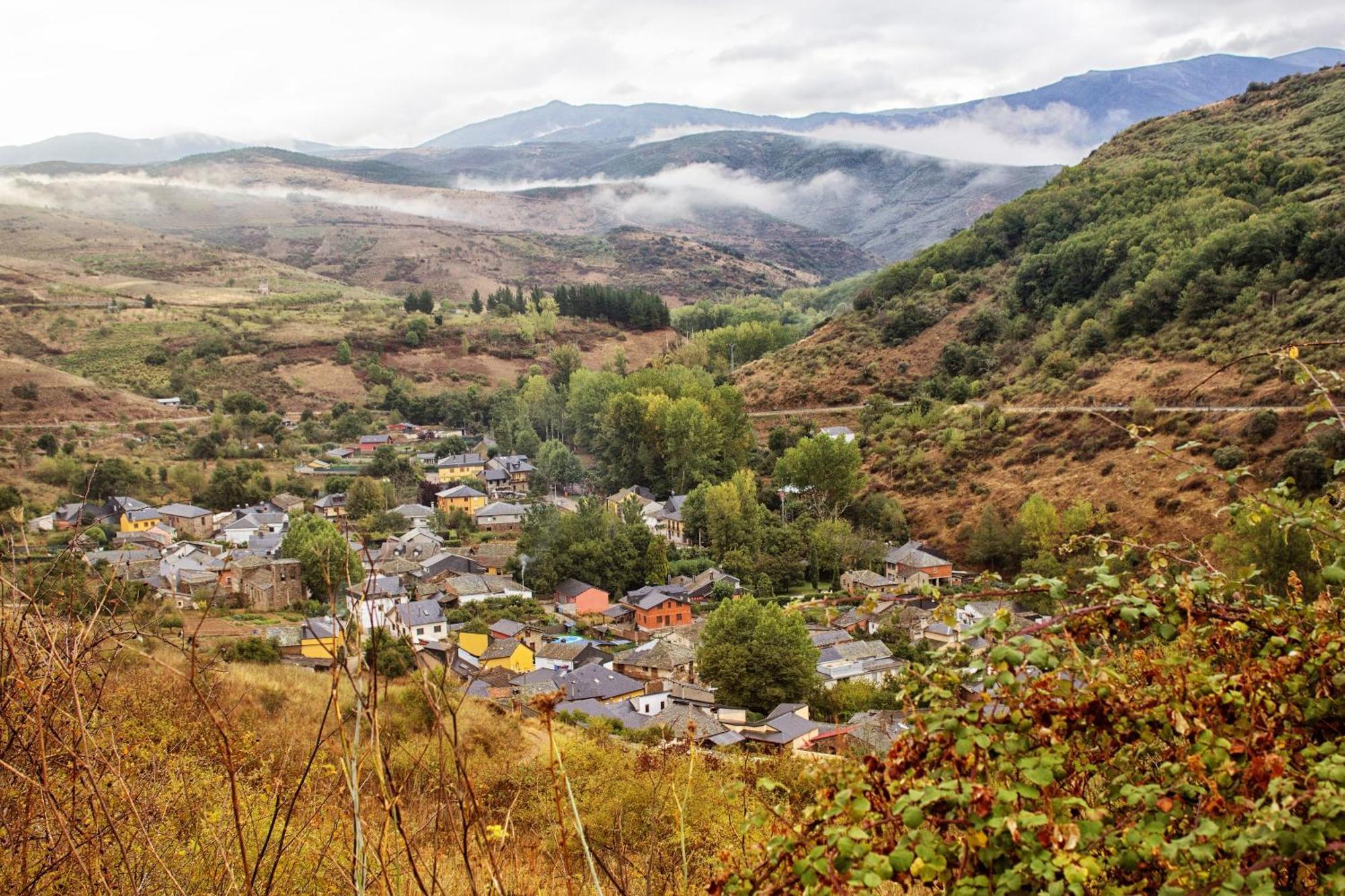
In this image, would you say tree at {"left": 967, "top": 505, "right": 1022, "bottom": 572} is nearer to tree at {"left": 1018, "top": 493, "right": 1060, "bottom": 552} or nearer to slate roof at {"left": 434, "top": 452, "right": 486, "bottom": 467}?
tree at {"left": 1018, "top": 493, "right": 1060, "bottom": 552}

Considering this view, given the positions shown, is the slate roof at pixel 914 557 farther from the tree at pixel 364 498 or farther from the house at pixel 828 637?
the tree at pixel 364 498

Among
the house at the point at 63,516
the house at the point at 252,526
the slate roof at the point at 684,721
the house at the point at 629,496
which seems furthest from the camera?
the house at the point at 629,496

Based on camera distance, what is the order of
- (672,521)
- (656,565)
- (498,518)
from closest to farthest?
(656,565), (672,521), (498,518)

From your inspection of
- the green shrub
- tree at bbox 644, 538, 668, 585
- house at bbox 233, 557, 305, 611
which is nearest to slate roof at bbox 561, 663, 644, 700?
tree at bbox 644, 538, 668, 585

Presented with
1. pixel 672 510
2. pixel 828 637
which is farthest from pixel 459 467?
pixel 828 637

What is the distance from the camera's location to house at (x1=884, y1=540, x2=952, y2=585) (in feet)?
75.7

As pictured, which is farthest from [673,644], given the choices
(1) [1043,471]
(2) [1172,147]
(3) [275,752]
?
(2) [1172,147]

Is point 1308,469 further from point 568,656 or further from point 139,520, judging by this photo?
point 139,520

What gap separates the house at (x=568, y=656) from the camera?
63.7ft

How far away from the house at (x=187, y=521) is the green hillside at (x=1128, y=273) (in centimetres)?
2271

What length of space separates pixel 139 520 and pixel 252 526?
12.1 feet

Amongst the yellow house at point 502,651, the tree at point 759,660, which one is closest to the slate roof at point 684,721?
the tree at point 759,660

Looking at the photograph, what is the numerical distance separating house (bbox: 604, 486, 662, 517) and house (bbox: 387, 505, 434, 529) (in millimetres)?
6246

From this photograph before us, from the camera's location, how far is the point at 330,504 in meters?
30.5
